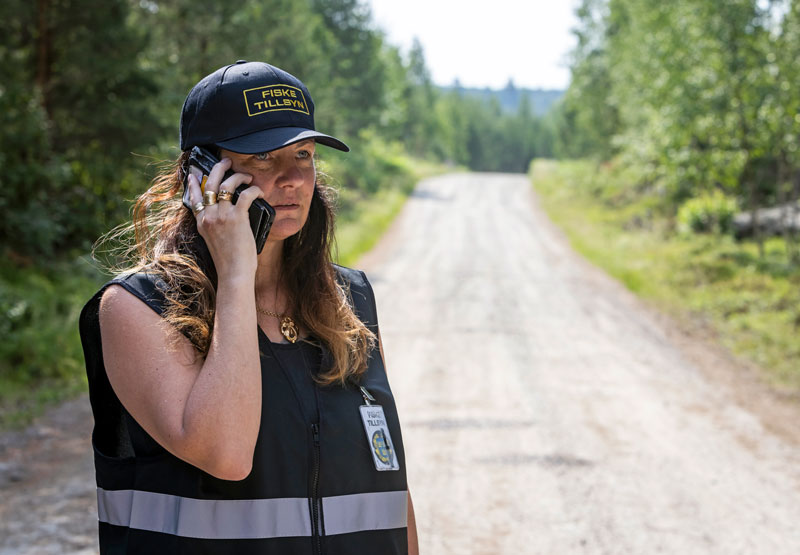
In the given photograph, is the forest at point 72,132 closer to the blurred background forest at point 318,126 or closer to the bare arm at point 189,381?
the blurred background forest at point 318,126

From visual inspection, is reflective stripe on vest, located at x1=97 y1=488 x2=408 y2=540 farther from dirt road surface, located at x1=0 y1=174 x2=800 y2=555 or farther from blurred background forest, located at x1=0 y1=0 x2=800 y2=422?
dirt road surface, located at x1=0 y1=174 x2=800 y2=555

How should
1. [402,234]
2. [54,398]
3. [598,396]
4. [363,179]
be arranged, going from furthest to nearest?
1. [363,179]
2. [402,234]
3. [598,396]
4. [54,398]

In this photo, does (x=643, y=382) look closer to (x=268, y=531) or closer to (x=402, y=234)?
(x=268, y=531)

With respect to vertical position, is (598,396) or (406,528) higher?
(406,528)

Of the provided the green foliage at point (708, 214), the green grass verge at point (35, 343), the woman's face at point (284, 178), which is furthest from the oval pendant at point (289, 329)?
the green foliage at point (708, 214)

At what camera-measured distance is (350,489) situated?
70.7 inches

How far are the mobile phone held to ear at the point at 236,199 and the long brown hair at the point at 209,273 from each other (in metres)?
0.10

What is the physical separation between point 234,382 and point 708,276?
1457 centimetres

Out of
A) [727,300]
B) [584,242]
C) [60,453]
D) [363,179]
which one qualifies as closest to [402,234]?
[584,242]

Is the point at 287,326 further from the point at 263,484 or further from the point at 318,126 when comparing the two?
the point at 318,126

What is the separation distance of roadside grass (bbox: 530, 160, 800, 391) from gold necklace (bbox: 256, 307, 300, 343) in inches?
332

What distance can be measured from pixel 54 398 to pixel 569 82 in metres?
30.2

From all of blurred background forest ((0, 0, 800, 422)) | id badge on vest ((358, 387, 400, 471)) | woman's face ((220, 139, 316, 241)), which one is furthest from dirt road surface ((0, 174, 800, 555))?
woman's face ((220, 139, 316, 241))

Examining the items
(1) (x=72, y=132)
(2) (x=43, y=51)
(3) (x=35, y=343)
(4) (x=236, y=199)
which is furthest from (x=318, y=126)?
(4) (x=236, y=199)
